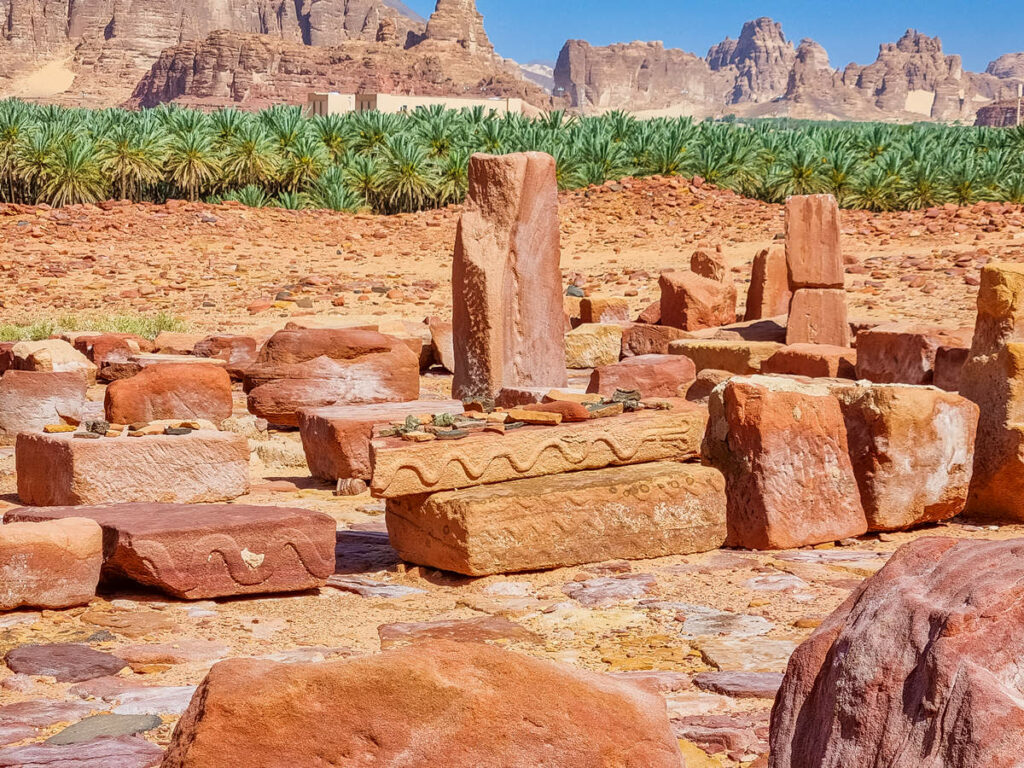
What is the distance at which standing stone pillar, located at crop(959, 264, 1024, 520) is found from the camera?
6254mm

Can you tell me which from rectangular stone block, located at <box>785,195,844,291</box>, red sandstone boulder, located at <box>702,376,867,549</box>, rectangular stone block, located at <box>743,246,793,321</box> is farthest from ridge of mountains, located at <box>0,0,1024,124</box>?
red sandstone boulder, located at <box>702,376,867,549</box>

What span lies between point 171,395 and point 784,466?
453cm

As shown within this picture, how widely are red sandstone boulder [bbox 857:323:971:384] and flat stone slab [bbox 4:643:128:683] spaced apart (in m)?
6.14

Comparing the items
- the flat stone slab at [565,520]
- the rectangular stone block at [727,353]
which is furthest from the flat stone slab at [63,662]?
the rectangular stone block at [727,353]

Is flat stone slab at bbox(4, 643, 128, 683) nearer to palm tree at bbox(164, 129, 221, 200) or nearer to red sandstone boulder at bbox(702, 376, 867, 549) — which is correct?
red sandstone boulder at bbox(702, 376, 867, 549)

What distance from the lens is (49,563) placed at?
15.5ft

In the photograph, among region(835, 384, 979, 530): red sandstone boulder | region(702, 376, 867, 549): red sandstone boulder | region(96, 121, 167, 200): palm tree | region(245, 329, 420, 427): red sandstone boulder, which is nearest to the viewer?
region(702, 376, 867, 549): red sandstone boulder

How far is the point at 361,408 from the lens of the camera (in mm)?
7750

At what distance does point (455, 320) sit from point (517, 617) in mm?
3623

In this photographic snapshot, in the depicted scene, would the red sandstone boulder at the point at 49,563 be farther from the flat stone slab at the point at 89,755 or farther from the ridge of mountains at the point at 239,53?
the ridge of mountains at the point at 239,53

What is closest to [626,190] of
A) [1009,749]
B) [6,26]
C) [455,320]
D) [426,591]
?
[455,320]

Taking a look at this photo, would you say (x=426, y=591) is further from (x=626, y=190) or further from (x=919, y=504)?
(x=626, y=190)

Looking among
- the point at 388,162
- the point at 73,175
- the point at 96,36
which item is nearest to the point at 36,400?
the point at 73,175

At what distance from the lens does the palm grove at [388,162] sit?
2145 cm
